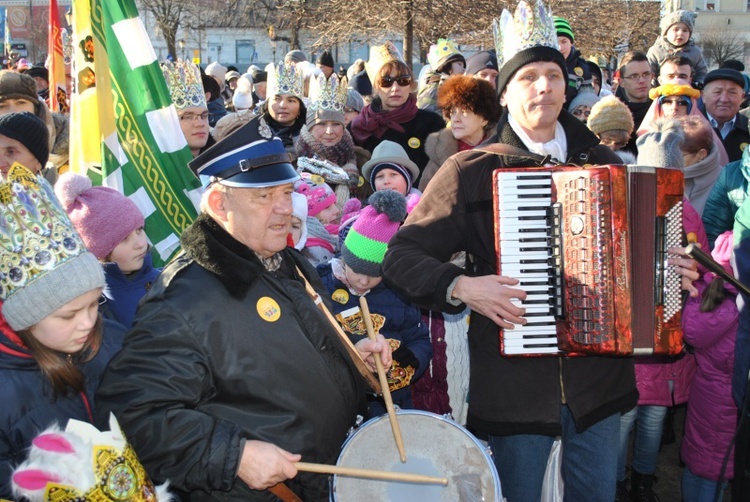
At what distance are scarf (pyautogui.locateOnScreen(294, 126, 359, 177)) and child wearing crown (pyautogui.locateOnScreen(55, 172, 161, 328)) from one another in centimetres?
280

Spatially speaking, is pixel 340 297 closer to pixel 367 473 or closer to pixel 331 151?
pixel 367 473

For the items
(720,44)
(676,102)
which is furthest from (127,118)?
(720,44)

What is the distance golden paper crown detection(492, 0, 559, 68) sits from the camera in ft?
10.5

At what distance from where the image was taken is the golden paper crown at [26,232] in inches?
94.7

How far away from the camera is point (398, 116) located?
7074 mm

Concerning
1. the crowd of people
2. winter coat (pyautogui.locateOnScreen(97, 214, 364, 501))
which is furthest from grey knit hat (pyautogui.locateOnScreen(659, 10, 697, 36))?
winter coat (pyautogui.locateOnScreen(97, 214, 364, 501))

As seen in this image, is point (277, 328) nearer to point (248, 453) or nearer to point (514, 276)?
point (248, 453)

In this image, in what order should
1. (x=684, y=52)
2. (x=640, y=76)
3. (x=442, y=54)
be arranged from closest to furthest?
(x=640, y=76), (x=684, y=52), (x=442, y=54)

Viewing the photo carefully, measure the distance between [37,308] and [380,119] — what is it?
16.6ft

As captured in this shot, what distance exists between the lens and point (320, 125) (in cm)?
659

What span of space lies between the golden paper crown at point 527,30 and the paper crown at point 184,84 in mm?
3026

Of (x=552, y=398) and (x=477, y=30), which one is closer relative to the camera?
(x=552, y=398)

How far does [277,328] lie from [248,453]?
0.46 metres

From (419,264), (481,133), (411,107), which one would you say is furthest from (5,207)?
(411,107)
